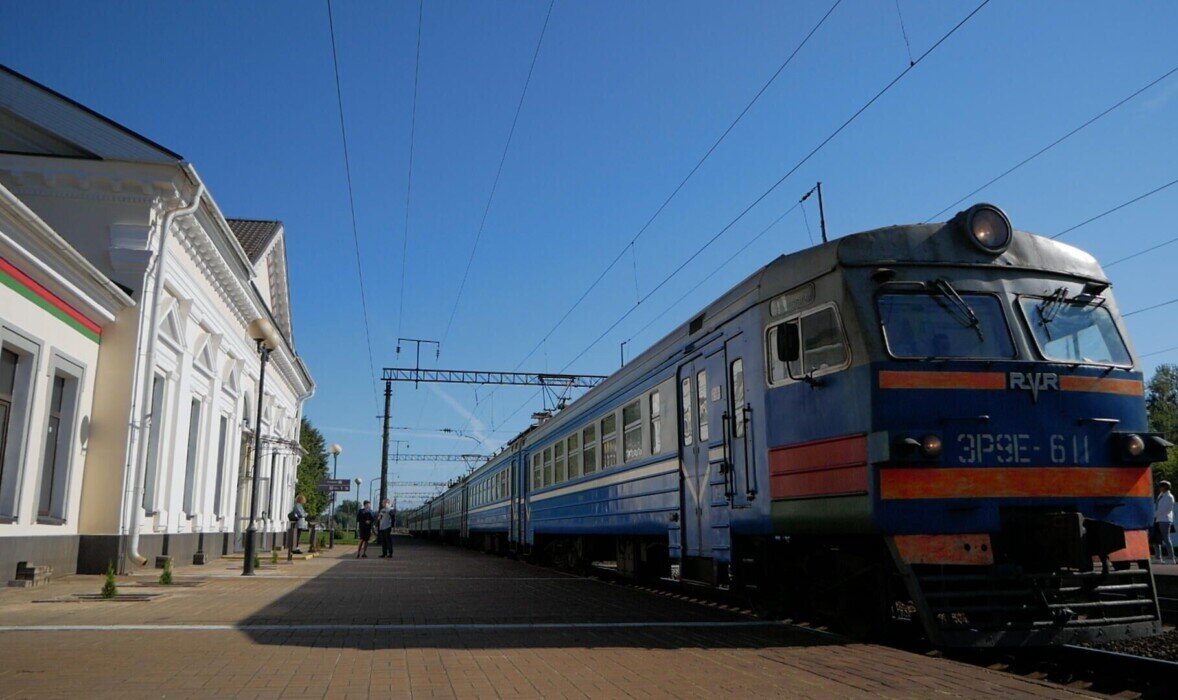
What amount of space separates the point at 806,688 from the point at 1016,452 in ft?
8.86

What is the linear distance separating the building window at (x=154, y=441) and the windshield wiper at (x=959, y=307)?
14.0 meters

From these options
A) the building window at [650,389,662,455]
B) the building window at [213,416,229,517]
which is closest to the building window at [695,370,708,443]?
the building window at [650,389,662,455]

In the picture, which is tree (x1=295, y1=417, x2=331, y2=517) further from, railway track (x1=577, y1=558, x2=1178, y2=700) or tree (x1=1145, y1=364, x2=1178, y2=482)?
railway track (x1=577, y1=558, x2=1178, y2=700)

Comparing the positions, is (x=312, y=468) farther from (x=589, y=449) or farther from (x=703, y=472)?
(x=703, y=472)

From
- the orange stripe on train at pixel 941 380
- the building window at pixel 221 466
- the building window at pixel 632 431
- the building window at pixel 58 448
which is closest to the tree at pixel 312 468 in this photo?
the building window at pixel 221 466

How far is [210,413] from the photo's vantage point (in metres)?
21.1

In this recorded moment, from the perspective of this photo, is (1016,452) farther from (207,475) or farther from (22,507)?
(207,475)

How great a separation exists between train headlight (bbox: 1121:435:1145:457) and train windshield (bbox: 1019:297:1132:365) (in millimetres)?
676

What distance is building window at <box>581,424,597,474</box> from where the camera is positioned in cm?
1502

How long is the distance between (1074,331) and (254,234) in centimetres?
2437

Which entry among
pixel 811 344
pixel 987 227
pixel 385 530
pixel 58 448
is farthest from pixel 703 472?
pixel 385 530

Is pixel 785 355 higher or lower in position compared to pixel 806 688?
higher

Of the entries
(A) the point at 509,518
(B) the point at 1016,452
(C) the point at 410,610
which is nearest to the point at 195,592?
(C) the point at 410,610

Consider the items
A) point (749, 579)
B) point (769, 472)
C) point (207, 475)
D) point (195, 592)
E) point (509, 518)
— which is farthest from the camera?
point (509, 518)
